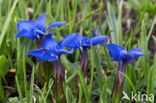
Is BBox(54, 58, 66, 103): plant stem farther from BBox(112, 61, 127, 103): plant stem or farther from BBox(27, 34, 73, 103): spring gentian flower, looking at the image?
BBox(112, 61, 127, 103): plant stem

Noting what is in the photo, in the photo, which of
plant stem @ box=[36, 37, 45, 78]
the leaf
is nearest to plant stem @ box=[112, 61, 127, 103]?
plant stem @ box=[36, 37, 45, 78]

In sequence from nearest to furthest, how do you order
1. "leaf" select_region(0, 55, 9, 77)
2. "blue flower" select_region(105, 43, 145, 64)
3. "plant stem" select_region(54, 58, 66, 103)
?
1. "blue flower" select_region(105, 43, 145, 64)
2. "plant stem" select_region(54, 58, 66, 103)
3. "leaf" select_region(0, 55, 9, 77)

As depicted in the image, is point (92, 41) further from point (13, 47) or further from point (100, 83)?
point (13, 47)

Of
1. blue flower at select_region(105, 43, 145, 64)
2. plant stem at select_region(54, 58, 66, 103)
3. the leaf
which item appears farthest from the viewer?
the leaf

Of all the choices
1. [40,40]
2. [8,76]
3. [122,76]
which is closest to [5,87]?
[8,76]

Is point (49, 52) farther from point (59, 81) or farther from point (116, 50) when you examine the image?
point (116, 50)

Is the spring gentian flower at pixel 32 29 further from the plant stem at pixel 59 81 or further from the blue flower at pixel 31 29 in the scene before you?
the plant stem at pixel 59 81
